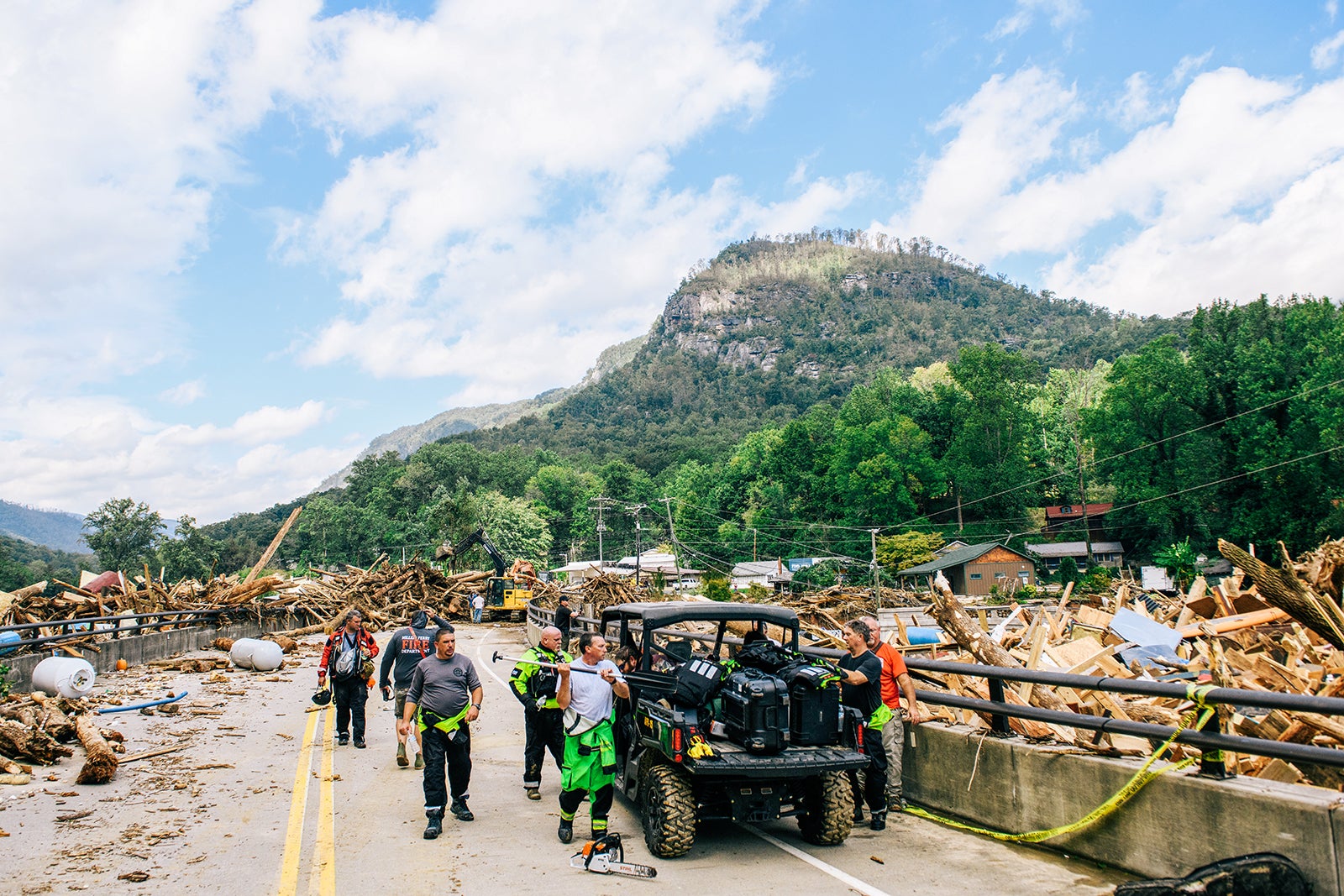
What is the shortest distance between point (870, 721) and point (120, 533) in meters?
115

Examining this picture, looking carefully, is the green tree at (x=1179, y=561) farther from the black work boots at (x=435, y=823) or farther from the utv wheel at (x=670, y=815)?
the black work boots at (x=435, y=823)

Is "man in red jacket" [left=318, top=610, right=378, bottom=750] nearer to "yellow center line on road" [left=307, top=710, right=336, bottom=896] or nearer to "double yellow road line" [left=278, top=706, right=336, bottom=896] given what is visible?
"double yellow road line" [left=278, top=706, right=336, bottom=896]

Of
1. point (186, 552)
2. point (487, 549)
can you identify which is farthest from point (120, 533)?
point (487, 549)

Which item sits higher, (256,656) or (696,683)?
(696,683)

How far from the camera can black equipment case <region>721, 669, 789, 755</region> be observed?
684cm

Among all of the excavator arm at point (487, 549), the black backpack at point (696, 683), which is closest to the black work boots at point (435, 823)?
the black backpack at point (696, 683)

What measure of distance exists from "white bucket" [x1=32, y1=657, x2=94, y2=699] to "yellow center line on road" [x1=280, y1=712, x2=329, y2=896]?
15.9 feet

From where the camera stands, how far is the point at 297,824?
312 inches

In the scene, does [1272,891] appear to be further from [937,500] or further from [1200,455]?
[937,500]

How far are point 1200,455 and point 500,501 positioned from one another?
A: 289 feet

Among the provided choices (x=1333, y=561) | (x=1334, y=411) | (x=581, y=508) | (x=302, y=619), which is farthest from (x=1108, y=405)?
(x=581, y=508)

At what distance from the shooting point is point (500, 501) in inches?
4870

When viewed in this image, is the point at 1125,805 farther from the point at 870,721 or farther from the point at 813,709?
the point at 813,709

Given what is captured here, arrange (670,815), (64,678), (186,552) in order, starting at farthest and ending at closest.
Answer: (186,552)
(64,678)
(670,815)
